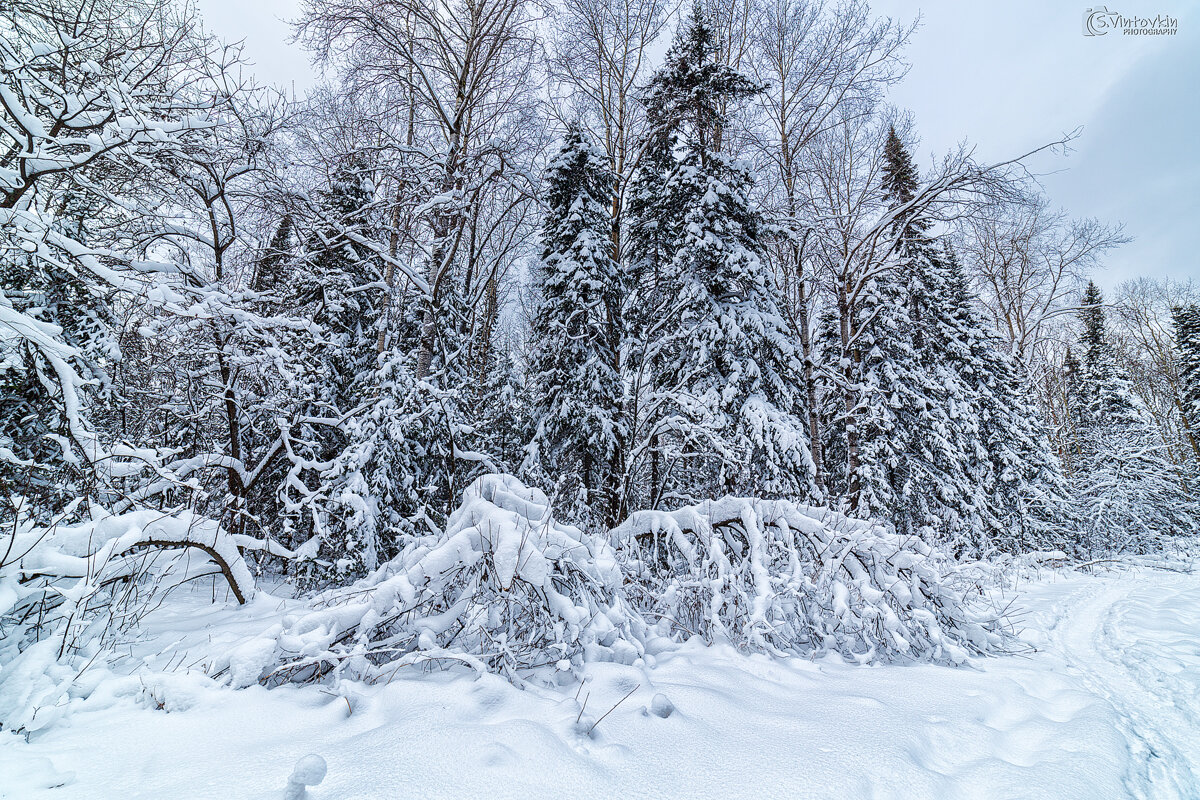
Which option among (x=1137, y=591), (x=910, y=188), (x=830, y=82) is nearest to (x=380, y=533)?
(x=1137, y=591)

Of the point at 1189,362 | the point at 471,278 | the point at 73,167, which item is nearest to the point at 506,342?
the point at 471,278

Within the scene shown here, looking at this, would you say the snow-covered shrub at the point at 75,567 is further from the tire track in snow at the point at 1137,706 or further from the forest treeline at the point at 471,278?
the tire track in snow at the point at 1137,706

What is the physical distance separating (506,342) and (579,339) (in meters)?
8.88

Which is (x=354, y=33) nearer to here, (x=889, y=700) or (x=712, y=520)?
(x=712, y=520)

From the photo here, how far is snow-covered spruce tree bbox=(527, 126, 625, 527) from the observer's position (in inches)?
380

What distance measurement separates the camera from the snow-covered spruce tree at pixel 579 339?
966 cm

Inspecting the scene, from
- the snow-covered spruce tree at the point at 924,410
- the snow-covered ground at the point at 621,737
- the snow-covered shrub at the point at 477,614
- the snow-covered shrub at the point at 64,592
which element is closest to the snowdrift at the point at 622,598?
the snow-covered shrub at the point at 477,614

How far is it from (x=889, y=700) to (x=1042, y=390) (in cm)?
3380

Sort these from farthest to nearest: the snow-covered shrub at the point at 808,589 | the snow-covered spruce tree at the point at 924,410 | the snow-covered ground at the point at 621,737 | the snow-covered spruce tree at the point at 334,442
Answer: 1. the snow-covered spruce tree at the point at 924,410
2. the snow-covered spruce tree at the point at 334,442
3. the snow-covered shrub at the point at 808,589
4. the snow-covered ground at the point at 621,737

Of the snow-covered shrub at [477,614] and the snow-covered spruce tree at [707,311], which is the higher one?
the snow-covered spruce tree at [707,311]

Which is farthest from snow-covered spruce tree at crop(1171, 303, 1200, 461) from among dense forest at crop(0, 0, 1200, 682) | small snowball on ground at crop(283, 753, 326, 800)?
small snowball on ground at crop(283, 753, 326, 800)

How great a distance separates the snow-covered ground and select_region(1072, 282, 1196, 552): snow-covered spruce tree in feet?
72.0

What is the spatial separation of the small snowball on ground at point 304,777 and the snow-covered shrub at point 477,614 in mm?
699

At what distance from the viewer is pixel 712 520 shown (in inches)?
167
